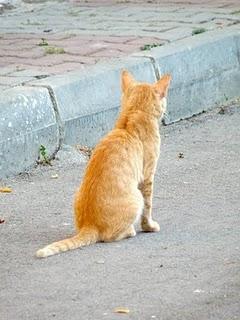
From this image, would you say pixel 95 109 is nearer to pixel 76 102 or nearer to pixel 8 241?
pixel 76 102

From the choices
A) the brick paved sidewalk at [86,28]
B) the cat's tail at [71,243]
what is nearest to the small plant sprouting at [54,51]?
the brick paved sidewalk at [86,28]

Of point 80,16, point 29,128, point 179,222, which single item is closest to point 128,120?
point 179,222

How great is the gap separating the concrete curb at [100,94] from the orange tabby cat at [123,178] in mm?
1010

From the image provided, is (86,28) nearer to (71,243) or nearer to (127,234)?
(127,234)

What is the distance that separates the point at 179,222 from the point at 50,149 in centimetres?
144

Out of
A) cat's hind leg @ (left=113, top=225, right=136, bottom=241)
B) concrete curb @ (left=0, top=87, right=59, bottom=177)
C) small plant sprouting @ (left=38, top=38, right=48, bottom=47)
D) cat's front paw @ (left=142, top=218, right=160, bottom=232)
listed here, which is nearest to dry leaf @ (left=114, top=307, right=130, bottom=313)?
cat's hind leg @ (left=113, top=225, right=136, bottom=241)

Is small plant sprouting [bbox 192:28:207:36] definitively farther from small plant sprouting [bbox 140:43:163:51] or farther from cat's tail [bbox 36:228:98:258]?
cat's tail [bbox 36:228:98:258]

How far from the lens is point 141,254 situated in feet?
16.6

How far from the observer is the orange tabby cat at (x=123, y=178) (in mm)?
5164

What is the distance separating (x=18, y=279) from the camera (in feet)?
15.5

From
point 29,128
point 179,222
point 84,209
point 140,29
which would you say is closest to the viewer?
point 84,209

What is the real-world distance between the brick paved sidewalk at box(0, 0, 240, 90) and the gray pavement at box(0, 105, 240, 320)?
1.08m

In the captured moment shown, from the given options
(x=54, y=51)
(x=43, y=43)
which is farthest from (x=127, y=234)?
(x=43, y=43)

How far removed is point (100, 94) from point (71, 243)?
2181 mm
